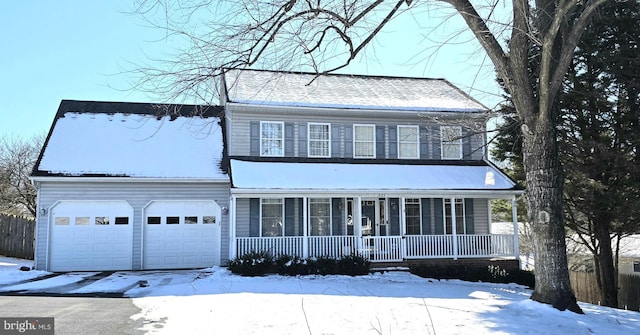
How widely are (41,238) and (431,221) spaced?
488 inches

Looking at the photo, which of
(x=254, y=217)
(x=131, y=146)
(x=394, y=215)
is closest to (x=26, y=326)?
(x=254, y=217)

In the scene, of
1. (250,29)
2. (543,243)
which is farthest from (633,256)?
(250,29)

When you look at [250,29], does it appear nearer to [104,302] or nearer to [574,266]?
[104,302]

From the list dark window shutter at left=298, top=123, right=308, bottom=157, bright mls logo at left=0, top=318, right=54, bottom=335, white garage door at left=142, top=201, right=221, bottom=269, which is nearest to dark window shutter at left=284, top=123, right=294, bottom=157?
dark window shutter at left=298, top=123, right=308, bottom=157

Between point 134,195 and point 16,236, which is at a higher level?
point 134,195

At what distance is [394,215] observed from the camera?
16.6m

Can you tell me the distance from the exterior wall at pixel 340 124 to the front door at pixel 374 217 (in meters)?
1.69

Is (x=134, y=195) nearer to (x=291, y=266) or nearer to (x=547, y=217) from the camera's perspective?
(x=291, y=266)

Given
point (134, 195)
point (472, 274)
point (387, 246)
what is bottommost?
point (472, 274)

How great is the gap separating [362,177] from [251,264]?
15.0 ft

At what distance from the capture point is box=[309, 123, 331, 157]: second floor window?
16.5 m

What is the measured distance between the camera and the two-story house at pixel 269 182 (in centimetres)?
1442

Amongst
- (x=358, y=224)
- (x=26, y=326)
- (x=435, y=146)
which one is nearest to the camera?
(x=26, y=326)

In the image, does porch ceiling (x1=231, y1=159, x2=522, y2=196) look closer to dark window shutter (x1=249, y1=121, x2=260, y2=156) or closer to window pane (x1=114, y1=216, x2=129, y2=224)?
dark window shutter (x1=249, y1=121, x2=260, y2=156)
